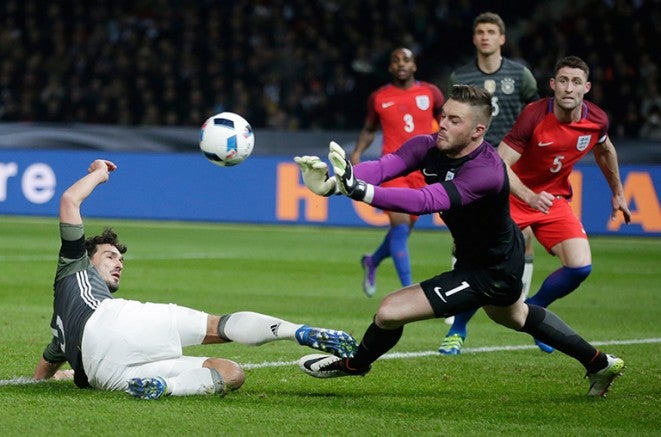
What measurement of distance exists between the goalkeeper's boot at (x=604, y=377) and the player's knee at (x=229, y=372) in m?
1.96

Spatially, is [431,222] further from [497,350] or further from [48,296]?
[497,350]

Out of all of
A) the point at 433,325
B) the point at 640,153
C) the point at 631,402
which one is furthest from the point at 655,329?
the point at 640,153

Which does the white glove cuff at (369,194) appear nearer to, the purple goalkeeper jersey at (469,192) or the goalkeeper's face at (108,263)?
the purple goalkeeper jersey at (469,192)

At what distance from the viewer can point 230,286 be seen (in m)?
12.5

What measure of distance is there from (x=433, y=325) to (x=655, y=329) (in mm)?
1829

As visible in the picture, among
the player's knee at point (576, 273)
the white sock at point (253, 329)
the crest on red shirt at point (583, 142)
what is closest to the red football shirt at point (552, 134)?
the crest on red shirt at point (583, 142)

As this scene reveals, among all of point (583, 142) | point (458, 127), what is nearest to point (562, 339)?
point (458, 127)

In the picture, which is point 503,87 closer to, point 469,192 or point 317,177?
point 469,192

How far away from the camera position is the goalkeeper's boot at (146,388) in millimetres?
6215

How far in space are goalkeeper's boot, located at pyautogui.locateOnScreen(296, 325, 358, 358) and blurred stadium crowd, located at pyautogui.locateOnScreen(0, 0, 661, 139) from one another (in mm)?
15046

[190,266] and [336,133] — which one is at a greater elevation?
[336,133]

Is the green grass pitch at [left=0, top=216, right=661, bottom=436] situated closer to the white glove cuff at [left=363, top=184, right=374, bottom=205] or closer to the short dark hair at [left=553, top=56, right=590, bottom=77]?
the white glove cuff at [left=363, top=184, right=374, bottom=205]

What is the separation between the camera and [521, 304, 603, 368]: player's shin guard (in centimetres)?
694

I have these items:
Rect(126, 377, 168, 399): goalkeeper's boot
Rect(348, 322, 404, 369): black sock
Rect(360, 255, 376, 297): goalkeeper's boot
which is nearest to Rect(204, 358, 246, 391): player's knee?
Rect(126, 377, 168, 399): goalkeeper's boot
